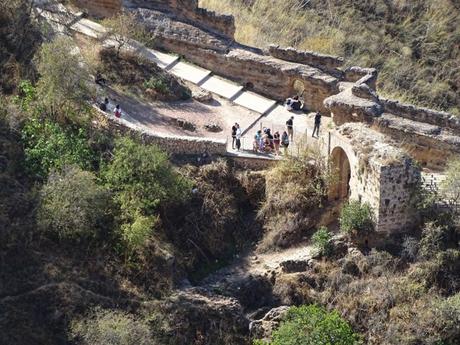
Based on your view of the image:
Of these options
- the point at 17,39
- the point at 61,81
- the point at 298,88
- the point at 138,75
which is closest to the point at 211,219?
the point at 61,81

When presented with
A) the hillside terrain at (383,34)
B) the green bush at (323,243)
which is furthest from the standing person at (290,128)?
the hillside terrain at (383,34)

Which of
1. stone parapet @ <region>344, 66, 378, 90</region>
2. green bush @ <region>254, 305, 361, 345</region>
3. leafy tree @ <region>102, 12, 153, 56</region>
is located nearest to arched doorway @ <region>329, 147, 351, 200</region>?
green bush @ <region>254, 305, 361, 345</region>

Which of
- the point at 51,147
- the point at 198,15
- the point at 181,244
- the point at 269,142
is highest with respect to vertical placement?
the point at 198,15

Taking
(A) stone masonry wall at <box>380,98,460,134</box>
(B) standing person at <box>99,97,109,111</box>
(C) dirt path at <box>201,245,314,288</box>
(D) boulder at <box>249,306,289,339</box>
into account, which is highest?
(A) stone masonry wall at <box>380,98,460,134</box>

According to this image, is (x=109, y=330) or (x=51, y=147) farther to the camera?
(x=51, y=147)

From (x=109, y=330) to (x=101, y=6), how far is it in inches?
563

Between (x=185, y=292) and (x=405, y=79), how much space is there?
65.1 feet

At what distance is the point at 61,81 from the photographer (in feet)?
81.7

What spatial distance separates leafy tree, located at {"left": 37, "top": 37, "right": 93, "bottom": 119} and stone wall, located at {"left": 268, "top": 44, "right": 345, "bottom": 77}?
731cm

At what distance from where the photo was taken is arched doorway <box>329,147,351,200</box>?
24.9m

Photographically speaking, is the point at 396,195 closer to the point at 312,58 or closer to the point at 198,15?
the point at 312,58

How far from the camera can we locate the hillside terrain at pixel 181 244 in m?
21.6

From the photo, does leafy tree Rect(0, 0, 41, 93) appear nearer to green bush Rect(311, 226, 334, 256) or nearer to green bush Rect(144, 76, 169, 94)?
green bush Rect(144, 76, 169, 94)

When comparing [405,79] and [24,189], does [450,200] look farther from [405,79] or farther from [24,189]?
[405,79]
